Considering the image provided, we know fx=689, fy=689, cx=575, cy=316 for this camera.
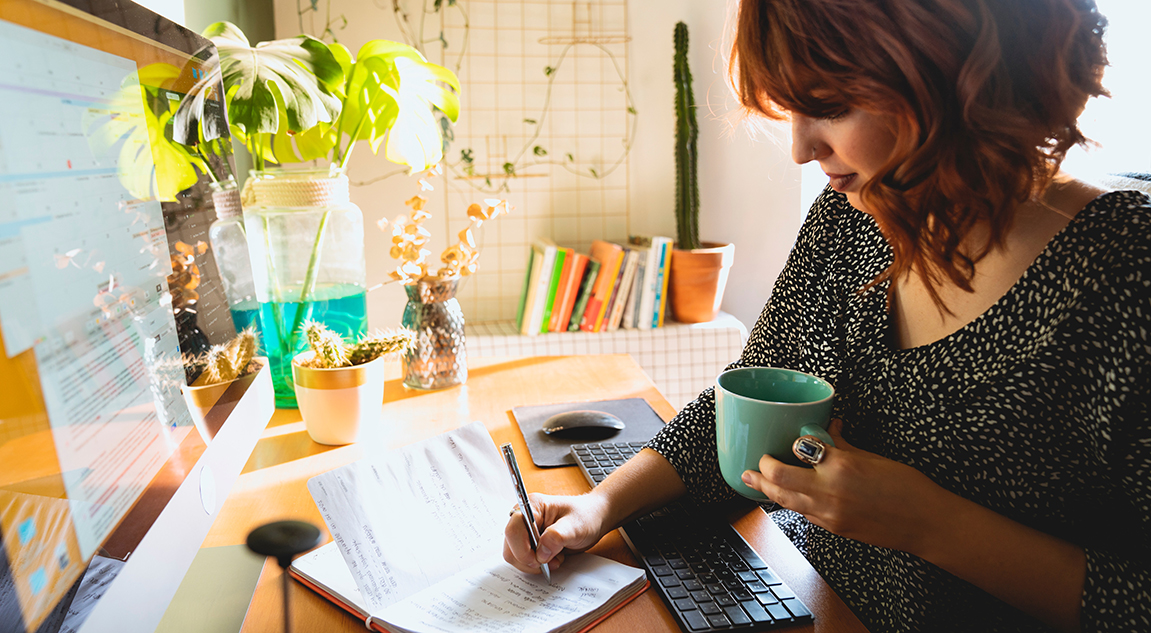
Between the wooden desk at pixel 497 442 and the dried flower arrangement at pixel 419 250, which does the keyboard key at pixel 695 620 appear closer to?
the wooden desk at pixel 497 442

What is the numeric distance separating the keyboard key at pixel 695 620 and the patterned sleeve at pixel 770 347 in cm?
21

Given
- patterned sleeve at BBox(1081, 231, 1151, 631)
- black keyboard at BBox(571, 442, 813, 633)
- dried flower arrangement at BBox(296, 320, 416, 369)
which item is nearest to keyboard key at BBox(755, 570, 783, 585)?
black keyboard at BBox(571, 442, 813, 633)

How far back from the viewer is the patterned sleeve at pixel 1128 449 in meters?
0.55

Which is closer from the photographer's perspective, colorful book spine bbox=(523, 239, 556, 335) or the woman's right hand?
the woman's right hand

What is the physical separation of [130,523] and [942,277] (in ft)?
2.34

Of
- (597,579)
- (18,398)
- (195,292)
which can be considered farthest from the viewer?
(597,579)

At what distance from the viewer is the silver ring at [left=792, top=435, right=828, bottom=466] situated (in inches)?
22.4

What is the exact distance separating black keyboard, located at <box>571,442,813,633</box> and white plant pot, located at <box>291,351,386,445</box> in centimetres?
41

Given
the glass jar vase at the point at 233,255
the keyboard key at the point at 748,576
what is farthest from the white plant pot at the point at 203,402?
the keyboard key at the point at 748,576

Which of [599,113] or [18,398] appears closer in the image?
[18,398]

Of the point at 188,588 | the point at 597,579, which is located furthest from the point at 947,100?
the point at 188,588

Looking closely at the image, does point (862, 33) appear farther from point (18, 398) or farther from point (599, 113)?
point (599, 113)

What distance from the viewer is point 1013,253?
26.8 inches

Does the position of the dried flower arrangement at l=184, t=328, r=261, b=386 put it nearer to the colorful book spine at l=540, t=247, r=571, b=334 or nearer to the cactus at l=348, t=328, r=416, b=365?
the cactus at l=348, t=328, r=416, b=365
